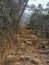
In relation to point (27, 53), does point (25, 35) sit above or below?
below

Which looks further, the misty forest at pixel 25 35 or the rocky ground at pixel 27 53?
the misty forest at pixel 25 35

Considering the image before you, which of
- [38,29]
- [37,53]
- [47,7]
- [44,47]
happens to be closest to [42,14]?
[47,7]

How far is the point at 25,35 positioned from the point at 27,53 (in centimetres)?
198

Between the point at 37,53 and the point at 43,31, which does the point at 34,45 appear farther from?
the point at 43,31

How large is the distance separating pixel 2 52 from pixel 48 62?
118 centimetres

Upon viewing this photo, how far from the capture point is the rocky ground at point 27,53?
15.4 feet

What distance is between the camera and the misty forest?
194 inches

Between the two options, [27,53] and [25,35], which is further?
[25,35]

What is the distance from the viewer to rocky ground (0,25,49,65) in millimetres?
4709

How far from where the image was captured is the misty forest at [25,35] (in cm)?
493

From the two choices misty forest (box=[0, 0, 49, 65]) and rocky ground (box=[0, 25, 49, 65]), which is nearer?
rocky ground (box=[0, 25, 49, 65])

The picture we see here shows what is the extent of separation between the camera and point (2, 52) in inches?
193

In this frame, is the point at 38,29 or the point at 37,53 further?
the point at 38,29

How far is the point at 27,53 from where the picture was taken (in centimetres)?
555
